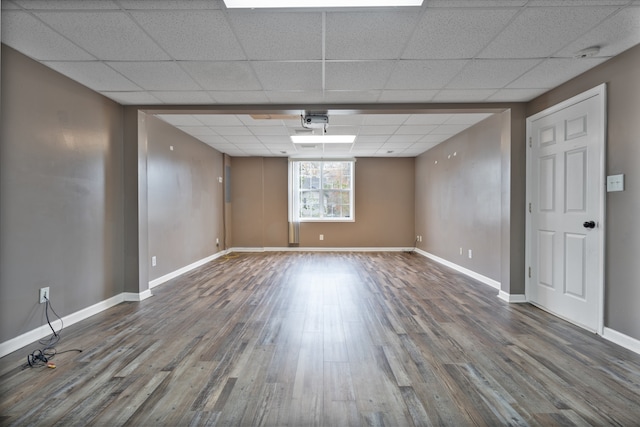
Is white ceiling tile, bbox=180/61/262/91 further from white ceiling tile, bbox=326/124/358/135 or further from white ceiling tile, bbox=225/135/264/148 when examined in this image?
white ceiling tile, bbox=225/135/264/148

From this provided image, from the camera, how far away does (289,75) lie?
114 inches

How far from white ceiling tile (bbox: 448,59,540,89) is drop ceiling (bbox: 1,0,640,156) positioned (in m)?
0.01

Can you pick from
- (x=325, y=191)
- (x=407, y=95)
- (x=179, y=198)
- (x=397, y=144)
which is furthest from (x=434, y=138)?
(x=179, y=198)

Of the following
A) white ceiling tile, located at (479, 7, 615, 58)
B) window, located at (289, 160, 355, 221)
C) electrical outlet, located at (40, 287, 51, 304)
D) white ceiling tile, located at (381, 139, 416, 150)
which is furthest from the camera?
window, located at (289, 160, 355, 221)

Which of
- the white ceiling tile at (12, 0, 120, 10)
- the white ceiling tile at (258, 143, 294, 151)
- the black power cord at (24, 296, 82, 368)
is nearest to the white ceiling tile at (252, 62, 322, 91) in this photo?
the white ceiling tile at (12, 0, 120, 10)

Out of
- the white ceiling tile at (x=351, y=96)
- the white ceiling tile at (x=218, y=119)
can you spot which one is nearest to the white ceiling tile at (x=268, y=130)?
the white ceiling tile at (x=218, y=119)

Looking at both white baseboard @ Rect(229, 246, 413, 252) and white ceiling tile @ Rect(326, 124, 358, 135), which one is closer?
white ceiling tile @ Rect(326, 124, 358, 135)

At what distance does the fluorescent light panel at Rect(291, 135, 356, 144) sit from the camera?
5.57 meters

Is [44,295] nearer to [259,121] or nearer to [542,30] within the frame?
[259,121]

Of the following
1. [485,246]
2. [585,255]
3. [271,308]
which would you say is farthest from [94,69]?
[485,246]

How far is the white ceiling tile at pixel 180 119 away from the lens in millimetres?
4301

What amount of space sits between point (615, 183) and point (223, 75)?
3.50 m

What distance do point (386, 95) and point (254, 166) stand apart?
5.00 meters

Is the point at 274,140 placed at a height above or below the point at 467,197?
above
